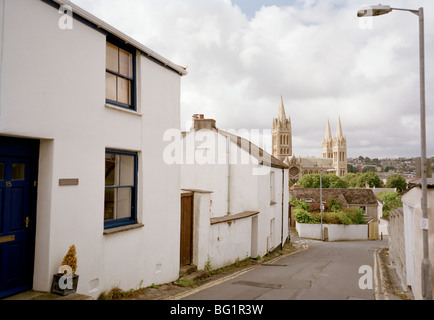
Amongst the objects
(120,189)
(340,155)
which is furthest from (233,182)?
(340,155)

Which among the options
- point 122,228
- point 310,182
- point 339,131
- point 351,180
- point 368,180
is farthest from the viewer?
point 339,131

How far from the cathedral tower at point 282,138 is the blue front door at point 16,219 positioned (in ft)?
484

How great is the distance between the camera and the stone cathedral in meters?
139

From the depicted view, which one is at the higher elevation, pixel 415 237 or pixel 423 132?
pixel 423 132

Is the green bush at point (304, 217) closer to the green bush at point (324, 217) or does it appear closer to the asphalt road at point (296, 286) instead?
the green bush at point (324, 217)

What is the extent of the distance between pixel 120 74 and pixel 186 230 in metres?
5.48

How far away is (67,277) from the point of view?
214 inches

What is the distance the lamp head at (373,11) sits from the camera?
8844 millimetres

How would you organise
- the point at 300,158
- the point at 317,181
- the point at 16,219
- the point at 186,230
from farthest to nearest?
the point at 300,158 < the point at 317,181 < the point at 186,230 < the point at 16,219

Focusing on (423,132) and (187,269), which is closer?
(423,132)

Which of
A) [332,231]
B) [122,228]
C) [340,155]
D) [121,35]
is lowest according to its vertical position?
[332,231]

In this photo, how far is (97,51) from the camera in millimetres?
6664

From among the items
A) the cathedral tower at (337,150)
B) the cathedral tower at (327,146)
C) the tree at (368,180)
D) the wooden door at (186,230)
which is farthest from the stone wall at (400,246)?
the cathedral tower at (327,146)

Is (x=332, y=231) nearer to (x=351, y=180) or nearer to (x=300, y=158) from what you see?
(x=351, y=180)
